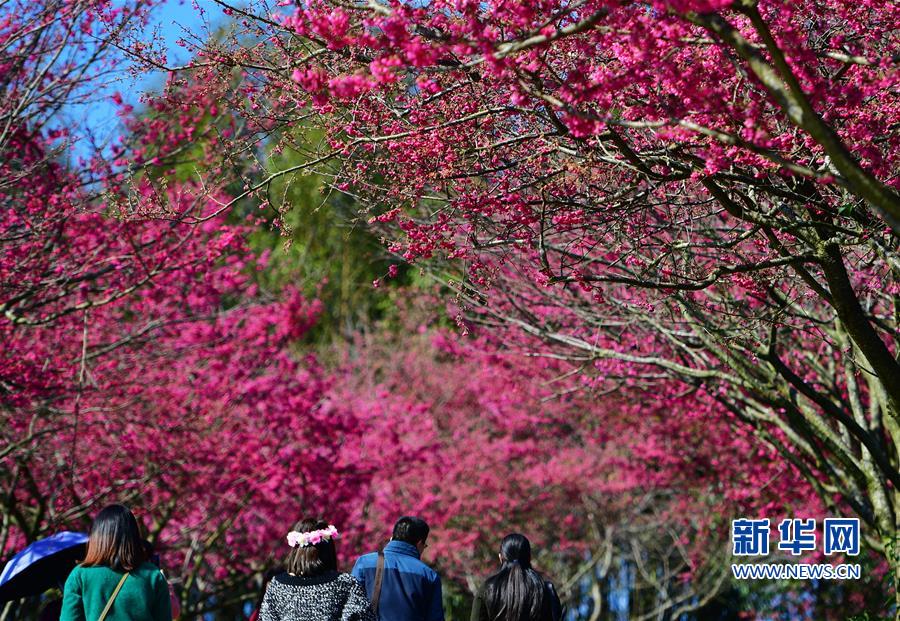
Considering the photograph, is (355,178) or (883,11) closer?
(883,11)

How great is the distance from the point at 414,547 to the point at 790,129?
279cm

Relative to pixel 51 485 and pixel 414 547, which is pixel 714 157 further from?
pixel 51 485

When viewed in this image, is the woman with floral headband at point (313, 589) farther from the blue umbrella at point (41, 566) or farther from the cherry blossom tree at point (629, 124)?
the cherry blossom tree at point (629, 124)

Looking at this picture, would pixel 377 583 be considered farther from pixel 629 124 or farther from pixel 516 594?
pixel 629 124

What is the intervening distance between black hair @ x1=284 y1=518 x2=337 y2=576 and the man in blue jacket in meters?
0.39

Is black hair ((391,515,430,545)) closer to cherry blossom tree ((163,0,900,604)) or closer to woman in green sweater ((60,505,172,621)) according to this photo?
cherry blossom tree ((163,0,900,604))

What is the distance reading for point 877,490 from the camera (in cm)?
644

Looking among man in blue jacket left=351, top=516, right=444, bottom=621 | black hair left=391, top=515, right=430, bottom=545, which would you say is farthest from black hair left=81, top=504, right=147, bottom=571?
black hair left=391, top=515, right=430, bottom=545

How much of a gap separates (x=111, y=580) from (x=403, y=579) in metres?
1.50

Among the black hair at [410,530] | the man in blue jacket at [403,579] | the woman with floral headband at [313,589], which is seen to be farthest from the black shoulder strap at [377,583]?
the woman with floral headband at [313,589]

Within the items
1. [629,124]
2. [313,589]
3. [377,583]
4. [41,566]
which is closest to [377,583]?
[377,583]

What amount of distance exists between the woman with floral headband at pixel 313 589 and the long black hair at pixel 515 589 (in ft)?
2.60

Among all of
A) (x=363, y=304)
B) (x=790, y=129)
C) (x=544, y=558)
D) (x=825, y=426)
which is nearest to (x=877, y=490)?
(x=825, y=426)

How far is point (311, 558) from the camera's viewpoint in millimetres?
4359
